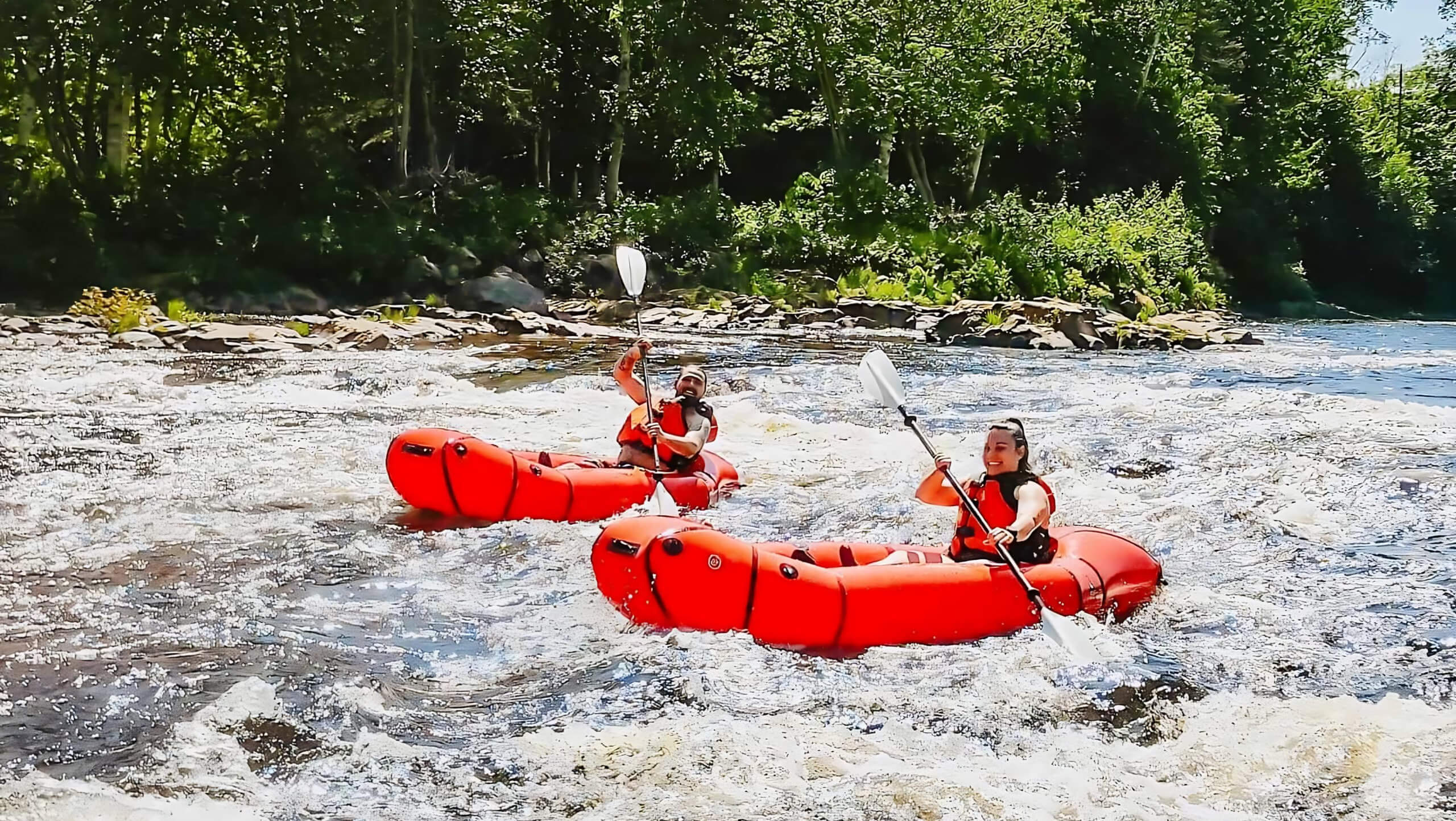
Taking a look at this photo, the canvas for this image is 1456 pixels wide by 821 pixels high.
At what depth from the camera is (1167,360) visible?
14336 mm

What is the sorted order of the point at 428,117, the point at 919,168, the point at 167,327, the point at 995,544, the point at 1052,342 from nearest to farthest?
the point at 995,544 < the point at 167,327 < the point at 1052,342 < the point at 428,117 < the point at 919,168

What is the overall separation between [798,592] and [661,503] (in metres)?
2.03

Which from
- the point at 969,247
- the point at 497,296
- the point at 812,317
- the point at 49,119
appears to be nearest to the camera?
the point at 812,317

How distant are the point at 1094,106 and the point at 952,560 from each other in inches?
967

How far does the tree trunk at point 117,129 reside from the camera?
1897 centimetres

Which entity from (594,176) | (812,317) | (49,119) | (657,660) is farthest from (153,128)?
(657,660)

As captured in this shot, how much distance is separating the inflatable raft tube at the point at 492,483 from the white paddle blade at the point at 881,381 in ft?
4.18

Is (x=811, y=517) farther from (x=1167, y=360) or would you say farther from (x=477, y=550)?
(x=1167, y=360)

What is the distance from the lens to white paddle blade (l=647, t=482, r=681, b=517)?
19.8 feet

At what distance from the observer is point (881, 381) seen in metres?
5.50

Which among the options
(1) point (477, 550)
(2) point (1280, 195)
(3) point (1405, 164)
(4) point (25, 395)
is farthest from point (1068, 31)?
(1) point (477, 550)

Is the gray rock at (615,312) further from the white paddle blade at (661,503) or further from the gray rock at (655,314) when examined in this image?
the white paddle blade at (661,503)

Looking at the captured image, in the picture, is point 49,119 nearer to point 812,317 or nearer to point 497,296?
point 497,296

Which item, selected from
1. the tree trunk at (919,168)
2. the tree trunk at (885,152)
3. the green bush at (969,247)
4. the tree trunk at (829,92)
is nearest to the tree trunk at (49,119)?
the green bush at (969,247)
